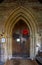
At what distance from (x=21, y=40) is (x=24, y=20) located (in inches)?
47.5

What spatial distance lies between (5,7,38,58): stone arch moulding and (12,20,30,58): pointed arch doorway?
0.28 m

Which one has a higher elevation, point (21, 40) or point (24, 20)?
point (24, 20)

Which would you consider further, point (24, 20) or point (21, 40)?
point (21, 40)

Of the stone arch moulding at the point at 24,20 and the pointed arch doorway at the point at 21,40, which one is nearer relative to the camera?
the stone arch moulding at the point at 24,20

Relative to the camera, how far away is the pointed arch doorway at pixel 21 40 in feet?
34.9

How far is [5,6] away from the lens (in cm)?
1010

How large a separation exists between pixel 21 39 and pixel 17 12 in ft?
5.40

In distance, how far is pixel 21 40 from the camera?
35.2 ft

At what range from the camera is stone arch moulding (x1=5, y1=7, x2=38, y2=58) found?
10.1 meters

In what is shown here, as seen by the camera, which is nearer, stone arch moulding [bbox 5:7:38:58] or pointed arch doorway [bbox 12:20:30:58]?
stone arch moulding [bbox 5:7:38:58]

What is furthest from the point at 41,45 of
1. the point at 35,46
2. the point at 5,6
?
the point at 5,6

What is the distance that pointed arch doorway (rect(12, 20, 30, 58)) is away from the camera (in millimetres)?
10633

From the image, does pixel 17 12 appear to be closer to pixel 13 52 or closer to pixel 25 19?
pixel 25 19

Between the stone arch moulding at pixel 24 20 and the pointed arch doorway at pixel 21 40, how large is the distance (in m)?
0.28
